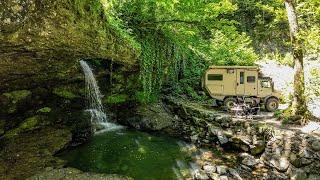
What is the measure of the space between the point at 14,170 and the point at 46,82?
3.44 m

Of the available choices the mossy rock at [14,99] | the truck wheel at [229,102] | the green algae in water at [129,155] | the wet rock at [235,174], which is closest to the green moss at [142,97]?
the green algae in water at [129,155]

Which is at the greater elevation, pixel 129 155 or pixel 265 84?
pixel 265 84

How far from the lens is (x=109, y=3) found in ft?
27.7

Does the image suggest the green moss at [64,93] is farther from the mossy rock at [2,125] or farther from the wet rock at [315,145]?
the wet rock at [315,145]

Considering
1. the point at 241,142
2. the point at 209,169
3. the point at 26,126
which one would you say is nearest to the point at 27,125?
the point at 26,126

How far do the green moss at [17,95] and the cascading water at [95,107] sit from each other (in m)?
2.77

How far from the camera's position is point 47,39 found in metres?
6.36

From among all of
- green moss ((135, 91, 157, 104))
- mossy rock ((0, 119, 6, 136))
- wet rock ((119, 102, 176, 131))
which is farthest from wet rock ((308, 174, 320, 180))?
mossy rock ((0, 119, 6, 136))

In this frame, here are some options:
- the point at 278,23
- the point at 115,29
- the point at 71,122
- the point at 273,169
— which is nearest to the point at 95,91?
Result: the point at 71,122

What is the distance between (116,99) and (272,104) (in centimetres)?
854

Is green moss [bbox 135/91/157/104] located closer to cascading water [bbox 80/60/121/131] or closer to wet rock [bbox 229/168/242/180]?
cascading water [bbox 80/60/121/131]

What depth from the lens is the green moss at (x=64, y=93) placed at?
1312 cm

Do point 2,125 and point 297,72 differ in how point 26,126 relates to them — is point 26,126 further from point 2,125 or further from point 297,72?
point 297,72

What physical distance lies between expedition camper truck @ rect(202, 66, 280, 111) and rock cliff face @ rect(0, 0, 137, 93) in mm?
7736
